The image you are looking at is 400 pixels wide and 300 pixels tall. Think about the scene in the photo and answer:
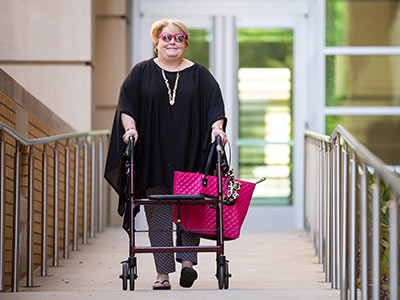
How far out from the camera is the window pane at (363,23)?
852 cm

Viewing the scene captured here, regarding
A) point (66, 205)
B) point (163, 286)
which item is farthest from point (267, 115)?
point (163, 286)

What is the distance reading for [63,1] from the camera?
7.97 meters

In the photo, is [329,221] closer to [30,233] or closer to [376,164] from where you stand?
[30,233]

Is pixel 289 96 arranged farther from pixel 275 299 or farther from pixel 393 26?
pixel 275 299

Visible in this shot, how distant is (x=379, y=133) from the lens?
9344 millimetres

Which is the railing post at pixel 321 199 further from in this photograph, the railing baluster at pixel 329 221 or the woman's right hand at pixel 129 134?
the woman's right hand at pixel 129 134

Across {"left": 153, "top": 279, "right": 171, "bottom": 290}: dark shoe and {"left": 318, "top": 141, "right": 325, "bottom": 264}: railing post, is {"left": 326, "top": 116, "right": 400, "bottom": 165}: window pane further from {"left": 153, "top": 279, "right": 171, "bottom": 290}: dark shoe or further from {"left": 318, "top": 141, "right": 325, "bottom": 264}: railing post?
{"left": 153, "top": 279, "right": 171, "bottom": 290}: dark shoe

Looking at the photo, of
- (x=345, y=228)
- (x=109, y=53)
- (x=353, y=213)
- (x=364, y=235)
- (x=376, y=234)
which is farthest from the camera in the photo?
(x=109, y=53)

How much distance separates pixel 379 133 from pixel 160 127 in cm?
520

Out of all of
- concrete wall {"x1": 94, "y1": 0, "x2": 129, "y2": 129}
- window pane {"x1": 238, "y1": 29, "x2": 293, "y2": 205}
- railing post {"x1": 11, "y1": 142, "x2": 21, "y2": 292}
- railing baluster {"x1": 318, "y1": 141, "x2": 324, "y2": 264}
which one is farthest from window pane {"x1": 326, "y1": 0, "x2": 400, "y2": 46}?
railing post {"x1": 11, "y1": 142, "x2": 21, "y2": 292}

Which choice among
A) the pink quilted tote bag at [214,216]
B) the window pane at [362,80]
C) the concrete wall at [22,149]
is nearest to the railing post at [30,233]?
the concrete wall at [22,149]

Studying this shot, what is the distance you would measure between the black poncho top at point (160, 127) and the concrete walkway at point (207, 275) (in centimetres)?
62

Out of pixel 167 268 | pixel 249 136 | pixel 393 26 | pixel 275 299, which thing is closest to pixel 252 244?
pixel 249 136

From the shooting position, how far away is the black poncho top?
4.57m
